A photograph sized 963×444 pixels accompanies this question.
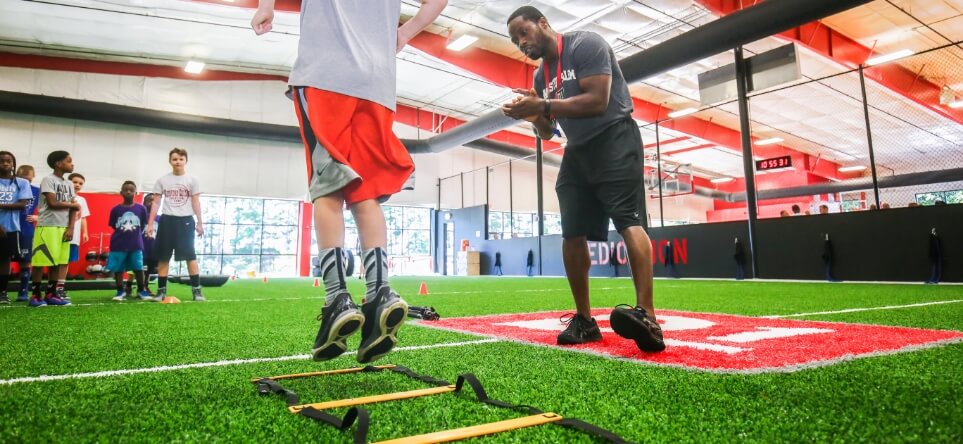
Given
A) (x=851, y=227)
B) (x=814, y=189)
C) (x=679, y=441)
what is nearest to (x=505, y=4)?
(x=851, y=227)

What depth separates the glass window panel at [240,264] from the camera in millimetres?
17109

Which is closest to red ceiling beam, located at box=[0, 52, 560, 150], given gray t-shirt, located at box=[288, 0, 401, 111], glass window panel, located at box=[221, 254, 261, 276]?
glass window panel, located at box=[221, 254, 261, 276]

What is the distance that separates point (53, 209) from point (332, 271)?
4.59 metres

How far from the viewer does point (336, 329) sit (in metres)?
1.24

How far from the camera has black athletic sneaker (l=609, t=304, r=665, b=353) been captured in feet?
5.56

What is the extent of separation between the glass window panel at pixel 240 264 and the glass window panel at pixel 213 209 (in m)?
1.33

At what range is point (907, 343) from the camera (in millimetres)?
1761

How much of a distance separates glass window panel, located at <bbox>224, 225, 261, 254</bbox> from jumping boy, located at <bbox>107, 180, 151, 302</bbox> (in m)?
12.8

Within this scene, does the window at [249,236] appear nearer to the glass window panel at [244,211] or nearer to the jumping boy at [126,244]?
the glass window panel at [244,211]

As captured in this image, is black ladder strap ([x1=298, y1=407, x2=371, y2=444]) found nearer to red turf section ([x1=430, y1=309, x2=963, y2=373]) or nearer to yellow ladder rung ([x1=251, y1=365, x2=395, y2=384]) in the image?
yellow ladder rung ([x1=251, y1=365, x2=395, y2=384])

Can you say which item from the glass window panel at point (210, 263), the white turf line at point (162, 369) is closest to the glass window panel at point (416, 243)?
the glass window panel at point (210, 263)

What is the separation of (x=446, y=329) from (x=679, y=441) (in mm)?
1757

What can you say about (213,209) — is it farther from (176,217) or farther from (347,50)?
(347,50)

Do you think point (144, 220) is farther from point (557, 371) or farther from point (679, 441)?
point (679, 441)
